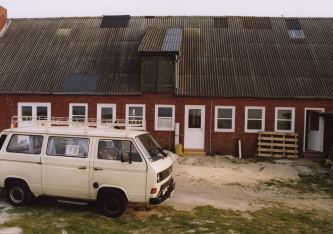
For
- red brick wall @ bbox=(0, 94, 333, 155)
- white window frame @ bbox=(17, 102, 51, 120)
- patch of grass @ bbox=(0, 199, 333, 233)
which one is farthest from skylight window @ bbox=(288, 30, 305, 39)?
patch of grass @ bbox=(0, 199, 333, 233)

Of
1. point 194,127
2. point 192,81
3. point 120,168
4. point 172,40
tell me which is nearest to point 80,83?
point 172,40

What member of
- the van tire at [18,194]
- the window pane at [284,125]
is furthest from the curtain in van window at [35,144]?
the window pane at [284,125]

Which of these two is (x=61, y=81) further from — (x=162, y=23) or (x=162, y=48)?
(x=162, y=23)

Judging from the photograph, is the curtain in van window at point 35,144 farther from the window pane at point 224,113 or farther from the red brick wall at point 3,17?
the red brick wall at point 3,17

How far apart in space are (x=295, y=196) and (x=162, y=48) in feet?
41.8

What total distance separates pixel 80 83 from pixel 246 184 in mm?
13421

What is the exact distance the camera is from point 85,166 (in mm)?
10664

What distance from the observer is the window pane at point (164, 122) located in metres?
23.4

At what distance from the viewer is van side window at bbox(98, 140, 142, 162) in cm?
1049

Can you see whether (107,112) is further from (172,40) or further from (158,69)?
(172,40)

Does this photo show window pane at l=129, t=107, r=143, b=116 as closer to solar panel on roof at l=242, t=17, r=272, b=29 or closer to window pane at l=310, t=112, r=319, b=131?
window pane at l=310, t=112, r=319, b=131

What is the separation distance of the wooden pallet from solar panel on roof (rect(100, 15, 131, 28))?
1408 centimetres

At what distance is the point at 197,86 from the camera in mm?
23484

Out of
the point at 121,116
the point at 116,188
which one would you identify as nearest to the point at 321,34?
the point at 121,116
